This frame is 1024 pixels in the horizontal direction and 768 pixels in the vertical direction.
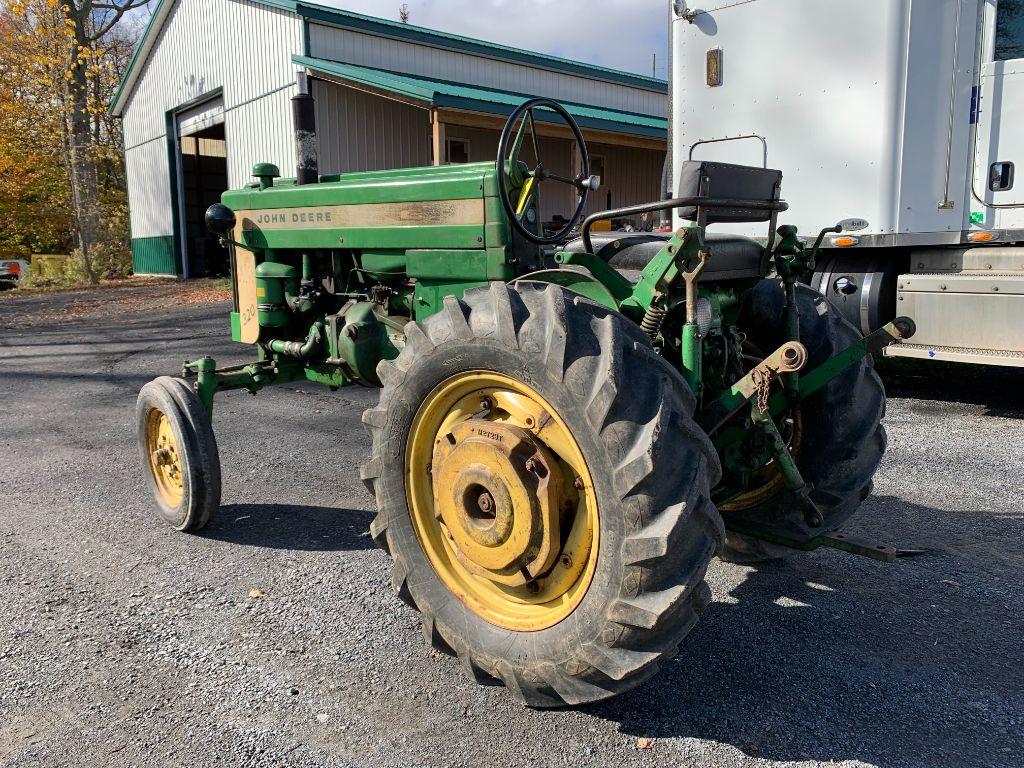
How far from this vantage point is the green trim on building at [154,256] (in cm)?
2230

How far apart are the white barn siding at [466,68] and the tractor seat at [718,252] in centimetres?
1398

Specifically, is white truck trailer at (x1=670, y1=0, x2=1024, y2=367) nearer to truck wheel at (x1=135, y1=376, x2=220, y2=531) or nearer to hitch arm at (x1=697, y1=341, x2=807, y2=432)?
hitch arm at (x1=697, y1=341, x2=807, y2=432)

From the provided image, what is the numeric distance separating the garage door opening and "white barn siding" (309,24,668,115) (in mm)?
4860

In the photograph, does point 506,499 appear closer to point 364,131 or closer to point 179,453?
point 179,453

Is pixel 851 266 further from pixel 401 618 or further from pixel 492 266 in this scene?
pixel 401 618

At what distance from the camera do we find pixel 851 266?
271 inches

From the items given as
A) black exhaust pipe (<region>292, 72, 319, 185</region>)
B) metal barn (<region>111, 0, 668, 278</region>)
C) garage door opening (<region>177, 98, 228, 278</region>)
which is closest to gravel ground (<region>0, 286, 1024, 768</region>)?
black exhaust pipe (<region>292, 72, 319, 185</region>)

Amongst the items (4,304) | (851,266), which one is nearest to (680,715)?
(851,266)

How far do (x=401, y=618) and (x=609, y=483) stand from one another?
1386mm

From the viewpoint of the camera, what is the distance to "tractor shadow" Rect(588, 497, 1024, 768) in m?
2.46

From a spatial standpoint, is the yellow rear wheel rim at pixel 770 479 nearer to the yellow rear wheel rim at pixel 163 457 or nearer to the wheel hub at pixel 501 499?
the wheel hub at pixel 501 499

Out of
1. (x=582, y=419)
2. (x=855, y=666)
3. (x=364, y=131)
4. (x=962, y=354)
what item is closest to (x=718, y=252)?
(x=582, y=419)

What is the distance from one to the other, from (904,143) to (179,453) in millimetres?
5477

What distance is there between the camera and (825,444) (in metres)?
3.35
